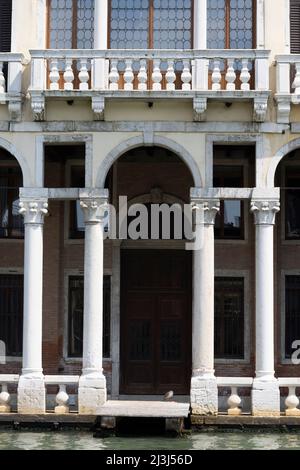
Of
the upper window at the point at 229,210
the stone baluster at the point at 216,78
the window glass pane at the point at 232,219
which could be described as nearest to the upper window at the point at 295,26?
the stone baluster at the point at 216,78

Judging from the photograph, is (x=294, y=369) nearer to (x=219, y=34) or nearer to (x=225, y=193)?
(x=225, y=193)

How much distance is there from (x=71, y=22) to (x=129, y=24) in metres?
1.17

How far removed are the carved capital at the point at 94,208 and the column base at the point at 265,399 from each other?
4.43 metres

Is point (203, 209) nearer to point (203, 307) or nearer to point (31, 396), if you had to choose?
point (203, 307)

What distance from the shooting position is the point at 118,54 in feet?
70.2

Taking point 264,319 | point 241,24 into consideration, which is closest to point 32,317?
point 264,319

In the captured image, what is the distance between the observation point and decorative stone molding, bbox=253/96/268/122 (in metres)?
21.2

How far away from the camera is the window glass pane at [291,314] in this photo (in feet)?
80.0

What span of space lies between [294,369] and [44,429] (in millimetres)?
6310

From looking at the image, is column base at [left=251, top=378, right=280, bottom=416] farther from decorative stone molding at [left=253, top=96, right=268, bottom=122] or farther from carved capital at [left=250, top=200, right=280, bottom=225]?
decorative stone molding at [left=253, top=96, right=268, bottom=122]
